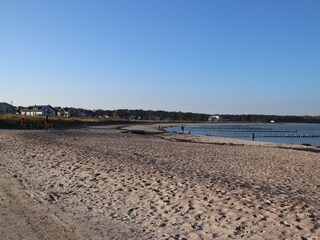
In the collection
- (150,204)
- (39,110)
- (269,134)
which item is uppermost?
(39,110)

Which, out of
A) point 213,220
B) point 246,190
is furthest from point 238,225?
point 246,190

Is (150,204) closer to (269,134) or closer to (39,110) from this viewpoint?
(269,134)

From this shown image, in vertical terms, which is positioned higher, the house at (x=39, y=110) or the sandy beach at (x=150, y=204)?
the house at (x=39, y=110)

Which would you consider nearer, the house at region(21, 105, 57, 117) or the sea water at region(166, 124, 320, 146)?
the sea water at region(166, 124, 320, 146)

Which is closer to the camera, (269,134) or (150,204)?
(150,204)

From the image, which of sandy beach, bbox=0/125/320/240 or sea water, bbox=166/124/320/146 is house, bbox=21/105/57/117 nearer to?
sea water, bbox=166/124/320/146

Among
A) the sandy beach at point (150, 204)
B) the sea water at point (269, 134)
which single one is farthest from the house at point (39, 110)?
the sandy beach at point (150, 204)

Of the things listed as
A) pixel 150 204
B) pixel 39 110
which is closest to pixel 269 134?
pixel 150 204

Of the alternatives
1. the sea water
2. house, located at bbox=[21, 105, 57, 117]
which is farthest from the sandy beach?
house, located at bbox=[21, 105, 57, 117]

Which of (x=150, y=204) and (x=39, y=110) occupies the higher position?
(x=39, y=110)

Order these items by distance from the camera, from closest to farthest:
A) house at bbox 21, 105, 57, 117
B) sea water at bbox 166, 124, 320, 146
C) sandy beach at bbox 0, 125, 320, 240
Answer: sandy beach at bbox 0, 125, 320, 240
sea water at bbox 166, 124, 320, 146
house at bbox 21, 105, 57, 117

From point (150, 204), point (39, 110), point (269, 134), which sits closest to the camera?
point (150, 204)

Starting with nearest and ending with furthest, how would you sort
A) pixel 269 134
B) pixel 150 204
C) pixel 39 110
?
pixel 150 204
pixel 269 134
pixel 39 110

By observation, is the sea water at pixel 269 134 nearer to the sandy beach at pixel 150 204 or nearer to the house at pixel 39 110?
the sandy beach at pixel 150 204
